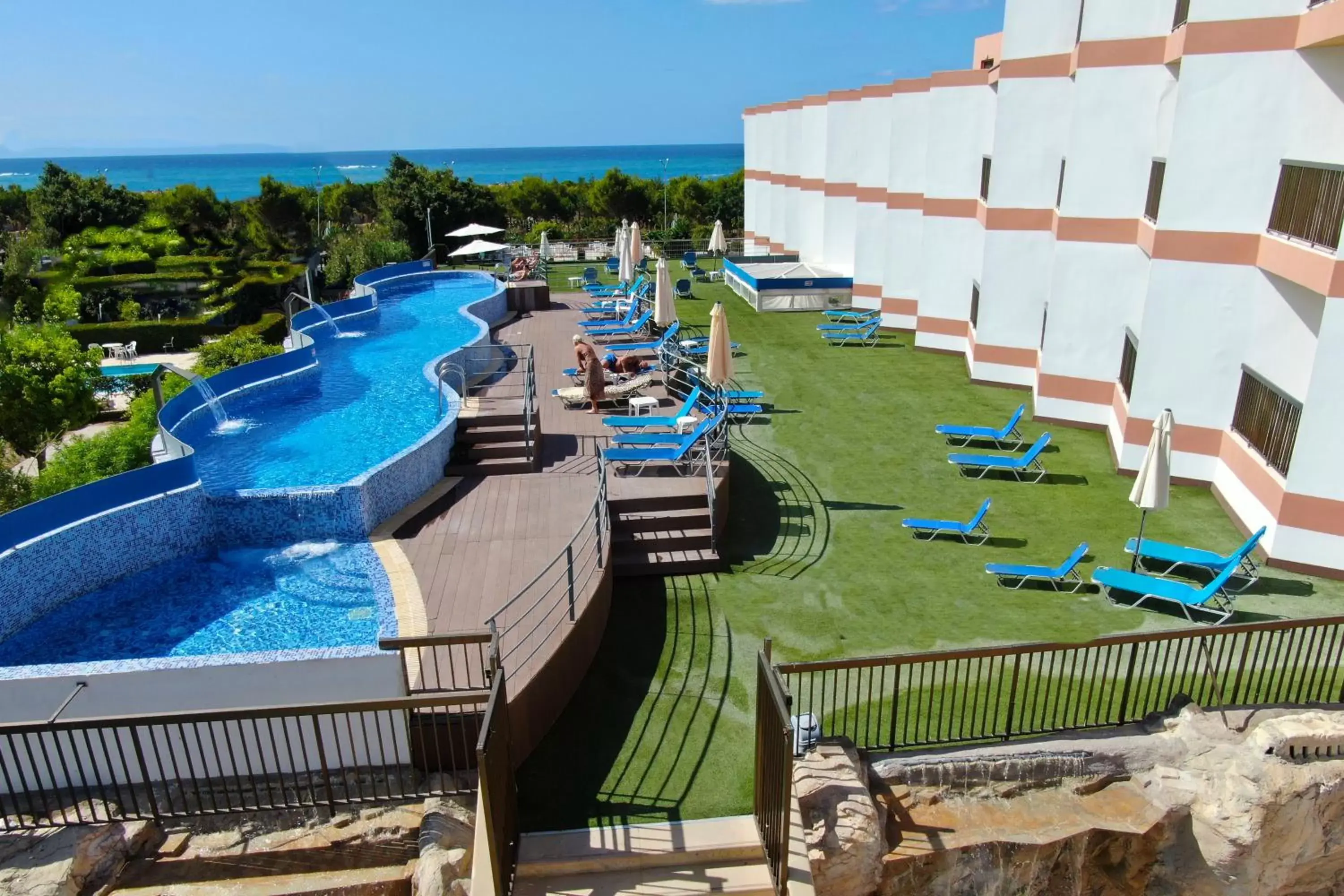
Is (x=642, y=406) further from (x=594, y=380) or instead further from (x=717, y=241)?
(x=717, y=241)

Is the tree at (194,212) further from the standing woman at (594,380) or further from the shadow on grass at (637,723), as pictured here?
the shadow on grass at (637,723)

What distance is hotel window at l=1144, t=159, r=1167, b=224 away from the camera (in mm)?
15289

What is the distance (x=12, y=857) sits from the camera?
6945 millimetres

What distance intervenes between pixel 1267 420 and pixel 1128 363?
3.75m

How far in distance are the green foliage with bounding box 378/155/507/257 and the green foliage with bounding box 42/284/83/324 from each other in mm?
13086

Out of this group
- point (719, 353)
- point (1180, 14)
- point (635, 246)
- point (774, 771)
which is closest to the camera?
point (774, 771)

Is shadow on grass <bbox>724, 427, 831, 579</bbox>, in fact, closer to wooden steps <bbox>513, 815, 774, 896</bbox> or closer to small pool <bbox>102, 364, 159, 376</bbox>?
wooden steps <bbox>513, 815, 774, 896</bbox>

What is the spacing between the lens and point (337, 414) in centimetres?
1683

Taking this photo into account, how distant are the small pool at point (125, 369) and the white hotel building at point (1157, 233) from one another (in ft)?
76.2

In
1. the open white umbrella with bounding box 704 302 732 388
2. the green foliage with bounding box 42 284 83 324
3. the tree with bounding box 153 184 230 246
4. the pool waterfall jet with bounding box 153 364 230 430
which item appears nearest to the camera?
the open white umbrella with bounding box 704 302 732 388

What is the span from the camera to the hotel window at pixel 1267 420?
11836 millimetres

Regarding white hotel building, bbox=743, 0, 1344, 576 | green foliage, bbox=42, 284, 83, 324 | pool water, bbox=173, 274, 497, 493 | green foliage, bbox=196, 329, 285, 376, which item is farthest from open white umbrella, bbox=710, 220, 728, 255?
green foliage, bbox=42, 284, 83, 324

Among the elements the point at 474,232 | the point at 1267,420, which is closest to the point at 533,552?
the point at 1267,420

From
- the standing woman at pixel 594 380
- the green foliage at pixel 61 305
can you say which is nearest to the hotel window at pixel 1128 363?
the standing woman at pixel 594 380
